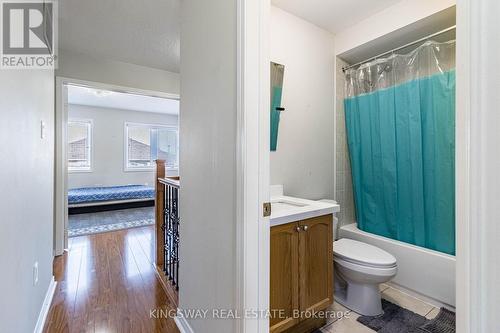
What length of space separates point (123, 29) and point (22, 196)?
1.88 meters

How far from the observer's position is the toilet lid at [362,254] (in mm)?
1658

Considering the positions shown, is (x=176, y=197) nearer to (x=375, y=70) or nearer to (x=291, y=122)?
(x=291, y=122)

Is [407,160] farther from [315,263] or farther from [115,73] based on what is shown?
[115,73]

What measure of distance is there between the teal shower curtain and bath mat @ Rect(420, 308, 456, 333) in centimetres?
46

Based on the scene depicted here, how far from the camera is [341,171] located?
2.55m

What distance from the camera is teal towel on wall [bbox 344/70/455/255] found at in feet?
6.17

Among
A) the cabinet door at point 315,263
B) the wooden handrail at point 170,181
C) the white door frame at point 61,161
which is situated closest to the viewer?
the cabinet door at point 315,263

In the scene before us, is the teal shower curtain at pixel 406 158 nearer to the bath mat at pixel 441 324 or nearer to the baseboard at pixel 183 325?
the bath mat at pixel 441 324

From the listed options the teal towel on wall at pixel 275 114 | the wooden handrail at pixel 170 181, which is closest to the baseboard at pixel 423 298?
the teal towel on wall at pixel 275 114

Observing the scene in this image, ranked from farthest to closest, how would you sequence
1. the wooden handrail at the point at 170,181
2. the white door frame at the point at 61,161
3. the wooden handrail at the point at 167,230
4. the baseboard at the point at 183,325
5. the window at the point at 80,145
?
the window at the point at 80,145, the white door frame at the point at 61,161, the wooden handrail at the point at 167,230, the wooden handrail at the point at 170,181, the baseboard at the point at 183,325

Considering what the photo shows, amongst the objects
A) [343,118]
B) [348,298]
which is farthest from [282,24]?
[348,298]

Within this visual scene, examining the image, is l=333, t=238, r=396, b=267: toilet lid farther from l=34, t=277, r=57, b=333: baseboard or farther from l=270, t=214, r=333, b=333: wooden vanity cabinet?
l=34, t=277, r=57, b=333: baseboard

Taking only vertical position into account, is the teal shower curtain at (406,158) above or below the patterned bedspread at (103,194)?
above

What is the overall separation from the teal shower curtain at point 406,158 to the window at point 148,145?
5.26 m
